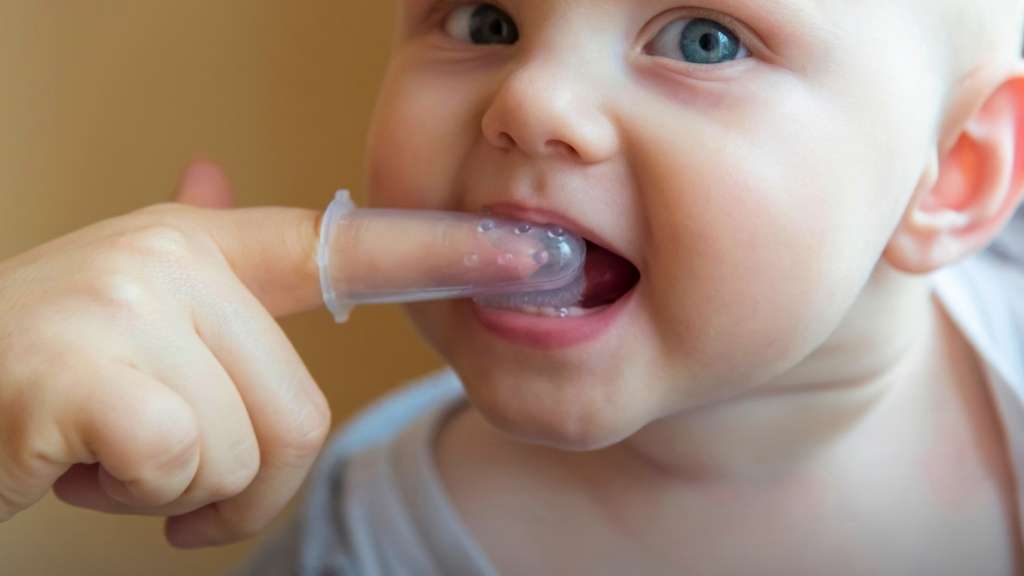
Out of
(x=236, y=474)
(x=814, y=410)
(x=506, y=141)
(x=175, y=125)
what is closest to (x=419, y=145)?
(x=506, y=141)

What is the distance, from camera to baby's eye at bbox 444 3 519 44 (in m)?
0.59

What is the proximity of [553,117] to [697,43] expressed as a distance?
0.08 metres

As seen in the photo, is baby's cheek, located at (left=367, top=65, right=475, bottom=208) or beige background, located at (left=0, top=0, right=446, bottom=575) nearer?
baby's cheek, located at (left=367, top=65, right=475, bottom=208)

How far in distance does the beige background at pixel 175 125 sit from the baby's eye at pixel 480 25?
0.42 metres

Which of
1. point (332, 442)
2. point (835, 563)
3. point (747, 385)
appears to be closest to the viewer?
point (747, 385)

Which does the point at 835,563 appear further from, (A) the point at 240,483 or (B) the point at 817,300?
(A) the point at 240,483

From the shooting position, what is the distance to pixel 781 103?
1.74ft

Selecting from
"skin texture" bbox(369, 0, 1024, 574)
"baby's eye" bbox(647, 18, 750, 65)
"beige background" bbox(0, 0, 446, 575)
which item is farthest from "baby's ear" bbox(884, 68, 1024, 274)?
"beige background" bbox(0, 0, 446, 575)

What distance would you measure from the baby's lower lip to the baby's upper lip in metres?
0.03

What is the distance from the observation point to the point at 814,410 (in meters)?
0.69

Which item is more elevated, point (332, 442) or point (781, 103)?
point (781, 103)

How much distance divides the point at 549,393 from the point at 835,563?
25 centimetres

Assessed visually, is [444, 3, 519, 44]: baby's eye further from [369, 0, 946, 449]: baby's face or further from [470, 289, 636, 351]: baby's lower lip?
[470, 289, 636, 351]: baby's lower lip

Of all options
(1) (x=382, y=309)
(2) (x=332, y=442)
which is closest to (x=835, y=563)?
(2) (x=332, y=442)
